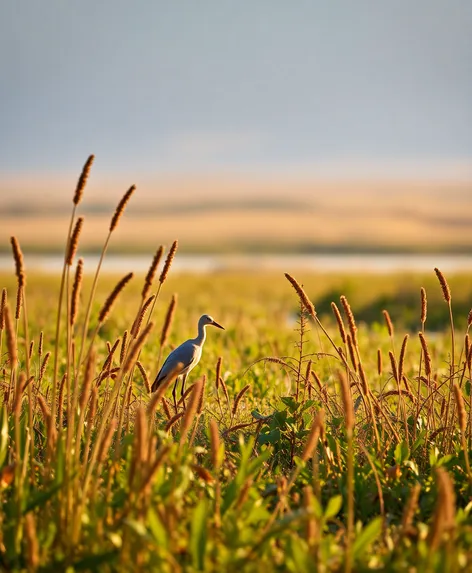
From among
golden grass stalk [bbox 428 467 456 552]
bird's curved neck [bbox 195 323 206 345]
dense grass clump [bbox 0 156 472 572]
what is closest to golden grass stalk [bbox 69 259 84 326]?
dense grass clump [bbox 0 156 472 572]

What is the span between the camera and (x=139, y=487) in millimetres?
2721

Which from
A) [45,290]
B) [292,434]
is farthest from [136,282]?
[292,434]

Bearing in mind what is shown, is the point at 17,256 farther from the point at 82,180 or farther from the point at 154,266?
the point at 154,266

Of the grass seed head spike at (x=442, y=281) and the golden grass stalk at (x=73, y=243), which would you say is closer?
the golden grass stalk at (x=73, y=243)

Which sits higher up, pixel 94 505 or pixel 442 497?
pixel 442 497

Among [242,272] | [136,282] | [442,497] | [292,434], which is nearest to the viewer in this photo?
[442,497]

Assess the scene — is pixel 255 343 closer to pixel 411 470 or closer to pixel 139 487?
pixel 411 470

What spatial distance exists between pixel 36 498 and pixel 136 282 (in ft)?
83.9

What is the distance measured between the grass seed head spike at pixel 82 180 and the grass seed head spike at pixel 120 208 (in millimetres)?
158

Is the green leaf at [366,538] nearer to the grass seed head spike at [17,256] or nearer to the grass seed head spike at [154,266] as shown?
the grass seed head spike at [154,266]

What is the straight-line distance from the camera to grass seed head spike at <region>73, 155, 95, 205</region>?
2824 mm

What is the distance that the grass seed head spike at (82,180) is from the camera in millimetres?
2824

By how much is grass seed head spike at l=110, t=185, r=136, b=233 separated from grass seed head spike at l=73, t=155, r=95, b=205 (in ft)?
0.52

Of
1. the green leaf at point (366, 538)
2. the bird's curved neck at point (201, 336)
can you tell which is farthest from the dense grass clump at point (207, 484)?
the bird's curved neck at point (201, 336)
